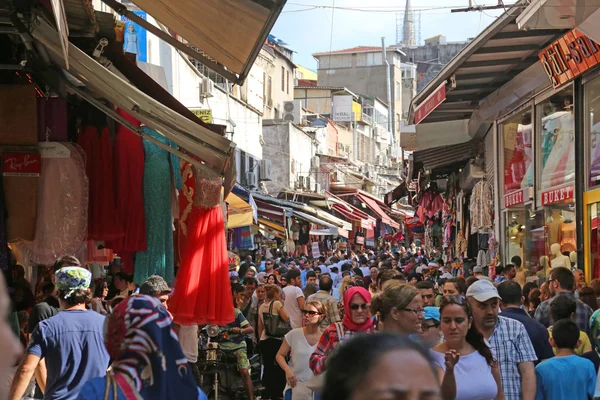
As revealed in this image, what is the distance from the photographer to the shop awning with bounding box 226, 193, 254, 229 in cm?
1791

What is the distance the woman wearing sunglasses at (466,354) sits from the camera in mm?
5520

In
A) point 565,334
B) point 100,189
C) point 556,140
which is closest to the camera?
point 565,334

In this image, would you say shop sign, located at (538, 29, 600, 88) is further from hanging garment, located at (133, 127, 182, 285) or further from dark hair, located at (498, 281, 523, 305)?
hanging garment, located at (133, 127, 182, 285)

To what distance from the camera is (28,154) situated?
24.0 ft

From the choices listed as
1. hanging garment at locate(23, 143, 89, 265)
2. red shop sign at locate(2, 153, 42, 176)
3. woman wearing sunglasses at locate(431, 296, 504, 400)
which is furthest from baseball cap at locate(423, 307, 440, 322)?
red shop sign at locate(2, 153, 42, 176)

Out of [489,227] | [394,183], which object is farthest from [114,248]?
[394,183]

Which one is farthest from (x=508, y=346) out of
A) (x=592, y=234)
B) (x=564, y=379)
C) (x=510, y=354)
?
Answer: (x=592, y=234)

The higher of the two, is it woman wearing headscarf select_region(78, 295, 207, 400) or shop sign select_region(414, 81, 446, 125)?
shop sign select_region(414, 81, 446, 125)

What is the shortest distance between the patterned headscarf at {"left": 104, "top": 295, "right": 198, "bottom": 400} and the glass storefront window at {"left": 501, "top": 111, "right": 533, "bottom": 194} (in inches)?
534

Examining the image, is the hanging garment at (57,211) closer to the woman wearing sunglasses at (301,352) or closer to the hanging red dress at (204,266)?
the hanging red dress at (204,266)

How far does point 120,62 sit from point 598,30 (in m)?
5.29

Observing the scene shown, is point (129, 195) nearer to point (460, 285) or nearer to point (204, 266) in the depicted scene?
point (204, 266)

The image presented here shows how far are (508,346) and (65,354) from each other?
2.85 meters

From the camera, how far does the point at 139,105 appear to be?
7195 millimetres
